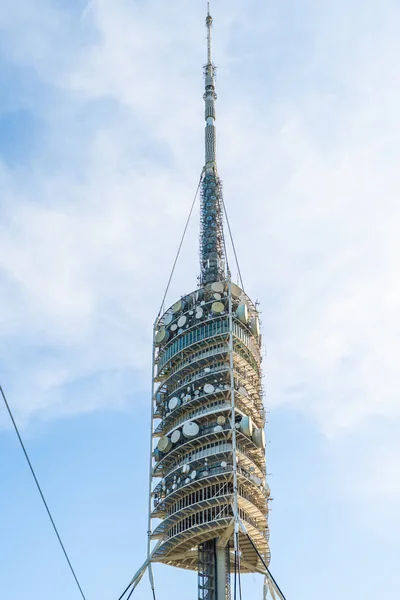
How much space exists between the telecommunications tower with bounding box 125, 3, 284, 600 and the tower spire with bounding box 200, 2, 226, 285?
1.15ft

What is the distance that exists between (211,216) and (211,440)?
36.9 meters

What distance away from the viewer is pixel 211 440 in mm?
105312

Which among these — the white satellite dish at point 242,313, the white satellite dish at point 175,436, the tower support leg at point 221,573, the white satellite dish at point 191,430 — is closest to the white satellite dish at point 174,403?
the white satellite dish at point 175,436

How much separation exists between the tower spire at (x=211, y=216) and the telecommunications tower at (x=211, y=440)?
35cm

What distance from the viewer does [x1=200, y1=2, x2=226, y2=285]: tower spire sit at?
124m

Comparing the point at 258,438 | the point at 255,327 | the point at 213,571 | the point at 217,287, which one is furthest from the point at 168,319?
the point at 213,571

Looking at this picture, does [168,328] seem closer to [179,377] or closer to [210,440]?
[179,377]

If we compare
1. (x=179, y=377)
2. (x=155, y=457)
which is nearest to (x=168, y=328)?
(x=179, y=377)

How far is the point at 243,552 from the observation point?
10400 centimetres

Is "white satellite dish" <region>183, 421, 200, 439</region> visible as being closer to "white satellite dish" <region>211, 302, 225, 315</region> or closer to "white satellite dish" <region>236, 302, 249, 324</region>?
"white satellite dish" <region>211, 302, 225, 315</region>

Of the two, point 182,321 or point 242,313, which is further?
point 182,321

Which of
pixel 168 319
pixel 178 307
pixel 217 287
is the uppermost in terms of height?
pixel 217 287

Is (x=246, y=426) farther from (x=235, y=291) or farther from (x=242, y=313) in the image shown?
(x=235, y=291)

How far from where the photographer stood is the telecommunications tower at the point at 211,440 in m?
101
